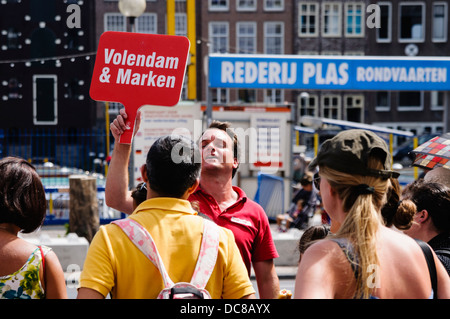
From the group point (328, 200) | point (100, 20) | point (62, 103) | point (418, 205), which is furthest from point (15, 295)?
point (100, 20)

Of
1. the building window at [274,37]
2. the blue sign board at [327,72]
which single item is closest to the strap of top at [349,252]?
the blue sign board at [327,72]

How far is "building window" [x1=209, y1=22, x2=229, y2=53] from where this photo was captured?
1662 inches

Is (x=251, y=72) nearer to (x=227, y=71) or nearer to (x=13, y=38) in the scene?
(x=227, y=71)

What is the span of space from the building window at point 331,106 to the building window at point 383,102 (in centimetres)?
274

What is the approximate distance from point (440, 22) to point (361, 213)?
4454 cm

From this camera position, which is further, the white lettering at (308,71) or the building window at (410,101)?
the building window at (410,101)

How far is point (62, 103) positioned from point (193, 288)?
120ft

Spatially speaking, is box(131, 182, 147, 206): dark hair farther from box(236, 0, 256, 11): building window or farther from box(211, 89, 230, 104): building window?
box(236, 0, 256, 11): building window

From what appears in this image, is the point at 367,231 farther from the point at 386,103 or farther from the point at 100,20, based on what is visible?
the point at 386,103

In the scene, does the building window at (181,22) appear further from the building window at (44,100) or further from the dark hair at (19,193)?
the dark hair at (19,193)

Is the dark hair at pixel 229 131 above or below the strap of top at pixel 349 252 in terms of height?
above

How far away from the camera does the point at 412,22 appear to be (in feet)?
143

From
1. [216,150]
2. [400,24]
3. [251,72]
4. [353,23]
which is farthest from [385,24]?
[216,150]

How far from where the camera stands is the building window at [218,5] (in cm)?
4238
